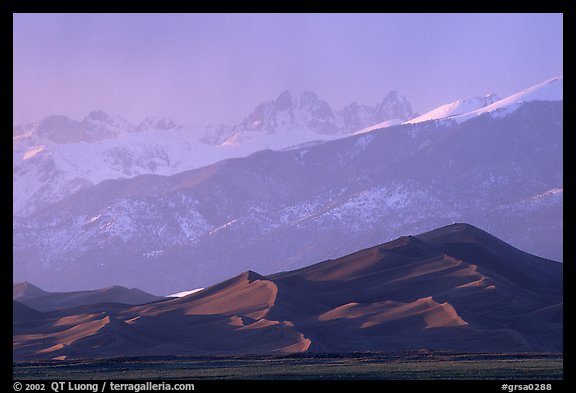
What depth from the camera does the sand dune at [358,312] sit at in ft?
405

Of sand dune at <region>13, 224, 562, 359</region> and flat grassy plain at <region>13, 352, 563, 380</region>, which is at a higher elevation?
sand dune at <region>13, 224, 562, 359</region>

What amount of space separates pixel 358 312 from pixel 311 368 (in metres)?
60.9

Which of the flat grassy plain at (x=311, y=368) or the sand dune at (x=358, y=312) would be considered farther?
the sand dune at (x=358, y=312)

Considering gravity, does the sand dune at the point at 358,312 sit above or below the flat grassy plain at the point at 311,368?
above

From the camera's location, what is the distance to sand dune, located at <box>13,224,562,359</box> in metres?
123

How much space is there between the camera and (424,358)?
92.1 meters

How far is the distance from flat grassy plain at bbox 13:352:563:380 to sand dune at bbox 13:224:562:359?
21667 millimetres

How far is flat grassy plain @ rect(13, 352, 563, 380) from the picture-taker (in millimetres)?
68562

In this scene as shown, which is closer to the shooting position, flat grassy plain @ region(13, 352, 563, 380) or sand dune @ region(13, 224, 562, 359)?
flat grassy plain @ region(13, 352, 563, 380)

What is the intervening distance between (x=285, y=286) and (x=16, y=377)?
260ft

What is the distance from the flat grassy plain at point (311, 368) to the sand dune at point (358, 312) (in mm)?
21667
